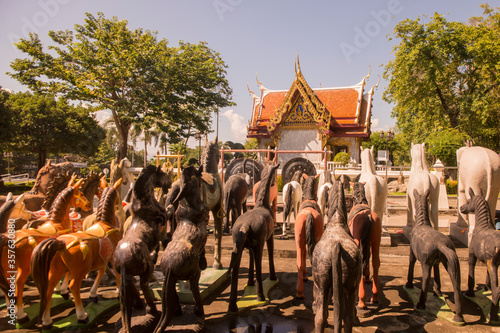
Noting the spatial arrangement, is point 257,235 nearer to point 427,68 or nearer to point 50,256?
point 50,256

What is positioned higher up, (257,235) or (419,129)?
(419,129)

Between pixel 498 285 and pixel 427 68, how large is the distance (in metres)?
18.2

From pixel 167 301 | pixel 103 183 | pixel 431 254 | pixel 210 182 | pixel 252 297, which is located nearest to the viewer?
pixel 167 301

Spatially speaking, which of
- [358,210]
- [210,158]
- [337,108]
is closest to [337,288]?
[358,210]

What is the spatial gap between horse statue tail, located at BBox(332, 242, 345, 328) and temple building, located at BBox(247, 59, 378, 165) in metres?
19.3

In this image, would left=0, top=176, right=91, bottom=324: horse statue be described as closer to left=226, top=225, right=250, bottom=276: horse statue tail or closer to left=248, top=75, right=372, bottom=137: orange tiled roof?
left=226, top=225, right=250, bottom=276: horse statue tail

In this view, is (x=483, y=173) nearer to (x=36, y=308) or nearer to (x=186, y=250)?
(x=186, y=250)

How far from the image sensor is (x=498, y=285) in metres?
3.96

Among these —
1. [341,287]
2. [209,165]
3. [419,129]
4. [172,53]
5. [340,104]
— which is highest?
[172,53]

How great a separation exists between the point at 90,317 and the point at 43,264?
3.04ft

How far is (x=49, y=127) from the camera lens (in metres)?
21.6

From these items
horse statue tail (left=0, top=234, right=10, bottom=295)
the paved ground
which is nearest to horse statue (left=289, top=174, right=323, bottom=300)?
the paved ground

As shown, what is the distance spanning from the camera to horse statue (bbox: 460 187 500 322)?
154 inches

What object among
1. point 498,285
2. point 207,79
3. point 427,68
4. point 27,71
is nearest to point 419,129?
point 427,68
